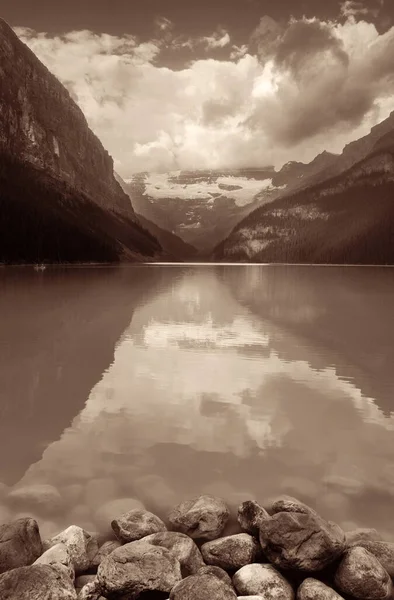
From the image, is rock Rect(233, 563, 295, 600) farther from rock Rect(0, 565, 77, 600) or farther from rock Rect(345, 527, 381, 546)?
rock Rect(0, 565, 77, 600)

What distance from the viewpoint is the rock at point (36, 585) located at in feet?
21.6

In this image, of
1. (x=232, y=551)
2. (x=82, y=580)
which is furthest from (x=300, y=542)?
(x=82, y=580)

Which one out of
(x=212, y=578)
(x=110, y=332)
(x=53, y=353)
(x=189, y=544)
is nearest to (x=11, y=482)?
(x=189, y=544)

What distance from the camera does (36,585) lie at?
673 centimetres

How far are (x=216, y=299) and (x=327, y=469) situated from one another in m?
49.1

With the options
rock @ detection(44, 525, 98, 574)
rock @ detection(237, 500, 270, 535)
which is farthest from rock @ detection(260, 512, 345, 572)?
rock @ detection(44, 525, 98, 574)

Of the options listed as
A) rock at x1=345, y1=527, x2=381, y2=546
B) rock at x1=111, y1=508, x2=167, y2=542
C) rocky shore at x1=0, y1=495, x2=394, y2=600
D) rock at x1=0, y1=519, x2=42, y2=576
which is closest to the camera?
rocky shore at x1=0, y1=495, x2=394, y2=600

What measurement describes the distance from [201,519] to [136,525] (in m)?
1.24

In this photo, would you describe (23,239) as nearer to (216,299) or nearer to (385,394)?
(216,299)

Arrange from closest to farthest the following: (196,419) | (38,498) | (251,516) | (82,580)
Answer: (82,580)
(251,516)
(38,498)
(196,419)

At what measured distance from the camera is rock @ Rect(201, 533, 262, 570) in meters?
8.18

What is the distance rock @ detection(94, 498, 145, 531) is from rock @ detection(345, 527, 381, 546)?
4129 mm

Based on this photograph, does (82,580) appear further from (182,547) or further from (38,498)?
(38,498)

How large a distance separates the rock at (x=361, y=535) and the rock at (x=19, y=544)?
553cm
